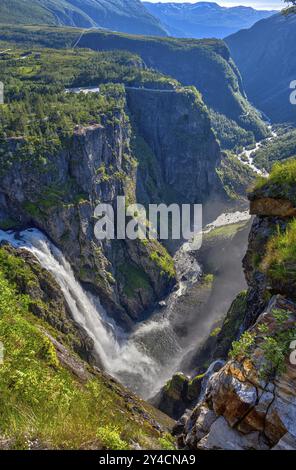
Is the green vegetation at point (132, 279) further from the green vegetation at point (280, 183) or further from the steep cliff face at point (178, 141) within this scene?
the green vegetation at point (280, 183)

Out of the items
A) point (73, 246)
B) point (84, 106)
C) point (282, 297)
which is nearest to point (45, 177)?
point (73, 246)

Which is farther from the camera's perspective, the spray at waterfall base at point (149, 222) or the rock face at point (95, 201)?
the spray at waterfall base at point (149, 222)

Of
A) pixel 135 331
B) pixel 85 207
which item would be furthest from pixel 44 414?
pixel 135 331

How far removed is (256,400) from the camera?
42.2 ft

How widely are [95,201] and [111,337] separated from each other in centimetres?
2557

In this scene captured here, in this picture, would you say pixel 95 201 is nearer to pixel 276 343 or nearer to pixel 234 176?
pixel 276 343

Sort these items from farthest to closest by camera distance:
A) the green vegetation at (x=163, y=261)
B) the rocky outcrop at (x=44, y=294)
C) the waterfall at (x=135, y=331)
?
1. the green vegetation at (x=163, y=261)
2. the waterfall at (x=135, y=331)
3. the rocky outcrop at (x=44, y=294)

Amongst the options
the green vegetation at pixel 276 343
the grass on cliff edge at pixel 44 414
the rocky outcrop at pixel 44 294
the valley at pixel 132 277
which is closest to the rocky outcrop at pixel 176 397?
the valley at pixel 132 277

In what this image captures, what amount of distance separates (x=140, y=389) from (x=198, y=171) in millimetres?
93966

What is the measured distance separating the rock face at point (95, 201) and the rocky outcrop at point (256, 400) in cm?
5371

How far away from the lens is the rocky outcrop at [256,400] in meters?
12.3

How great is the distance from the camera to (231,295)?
83.2m

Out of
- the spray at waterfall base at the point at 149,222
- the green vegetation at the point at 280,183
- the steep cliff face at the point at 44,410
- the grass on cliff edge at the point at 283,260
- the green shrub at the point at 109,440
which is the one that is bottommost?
the spray at waterfall base at the point at 149,222
